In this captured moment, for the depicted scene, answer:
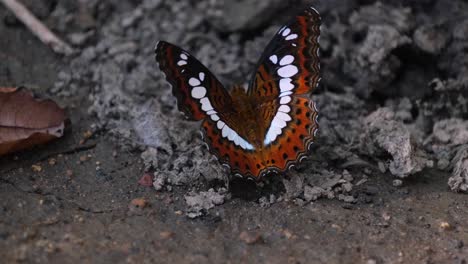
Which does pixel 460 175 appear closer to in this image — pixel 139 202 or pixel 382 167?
pixel 382 167

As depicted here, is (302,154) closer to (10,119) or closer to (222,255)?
(222,255)

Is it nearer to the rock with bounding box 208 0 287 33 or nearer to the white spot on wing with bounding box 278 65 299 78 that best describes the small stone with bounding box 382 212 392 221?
the white spot on wing with bounding box 278 65 299 78

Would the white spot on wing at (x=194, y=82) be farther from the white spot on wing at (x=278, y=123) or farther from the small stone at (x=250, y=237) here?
the small stone at (x=250, y=237)

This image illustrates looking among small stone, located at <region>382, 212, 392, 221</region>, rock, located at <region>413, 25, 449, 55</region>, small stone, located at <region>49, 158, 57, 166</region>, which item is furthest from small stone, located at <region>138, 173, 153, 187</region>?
rock, located at <region>413, 25, 449, 55</region>

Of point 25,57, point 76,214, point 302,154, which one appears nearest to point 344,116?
point 302,154

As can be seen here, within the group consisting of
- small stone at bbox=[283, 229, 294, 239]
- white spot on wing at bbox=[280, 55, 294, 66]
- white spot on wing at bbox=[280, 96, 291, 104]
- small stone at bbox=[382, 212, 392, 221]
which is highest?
white spot on wing at bbox=[280, 55, 294, 66]

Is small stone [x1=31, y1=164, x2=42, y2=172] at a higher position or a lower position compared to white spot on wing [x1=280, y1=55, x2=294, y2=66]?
lower

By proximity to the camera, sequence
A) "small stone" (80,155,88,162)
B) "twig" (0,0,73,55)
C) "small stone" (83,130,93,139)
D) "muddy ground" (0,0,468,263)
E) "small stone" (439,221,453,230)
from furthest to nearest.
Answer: "twig" (0,0,73,55) < "small stone" (83,130,93,139) < "small stone" (80,155,88,162) < "small stone" (439,221,453,230) < "muddy ground" (0,0,468,263)

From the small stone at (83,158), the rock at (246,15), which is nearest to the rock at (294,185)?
the small stone at (83,158)
